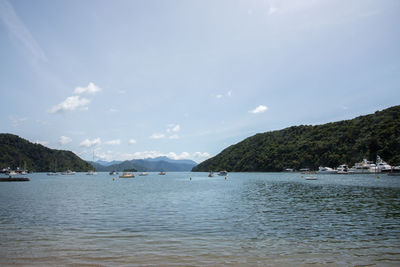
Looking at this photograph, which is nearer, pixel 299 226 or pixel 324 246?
pixel 324 246

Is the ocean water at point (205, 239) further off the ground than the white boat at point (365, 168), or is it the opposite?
the white boat at point (365, 168)

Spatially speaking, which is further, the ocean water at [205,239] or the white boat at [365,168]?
the white boat at [365,168]

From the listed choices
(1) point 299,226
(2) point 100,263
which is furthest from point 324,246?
(2) point 100,263

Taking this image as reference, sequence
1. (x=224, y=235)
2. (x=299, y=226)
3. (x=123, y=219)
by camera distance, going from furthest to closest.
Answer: (x=123, y=219), (x=299, y=226), (x=224, y=235)

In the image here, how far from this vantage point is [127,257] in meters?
14.9

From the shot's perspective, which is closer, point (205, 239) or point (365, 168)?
point (205, 239)

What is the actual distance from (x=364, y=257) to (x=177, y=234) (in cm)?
1246

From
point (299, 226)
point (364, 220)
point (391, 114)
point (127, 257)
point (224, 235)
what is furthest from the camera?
point (391, 114)

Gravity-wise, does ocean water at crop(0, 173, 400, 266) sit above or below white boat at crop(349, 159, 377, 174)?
below

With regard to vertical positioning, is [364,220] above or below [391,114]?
below

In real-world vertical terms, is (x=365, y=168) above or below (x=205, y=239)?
above

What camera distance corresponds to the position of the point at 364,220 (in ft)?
83.1

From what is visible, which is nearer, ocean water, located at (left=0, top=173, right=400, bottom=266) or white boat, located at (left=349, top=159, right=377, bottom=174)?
ocean water, located at (left=0, top=173, right=400, bottom=266)

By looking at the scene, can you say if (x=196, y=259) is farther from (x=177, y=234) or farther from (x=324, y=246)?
(x=324, y=246)
